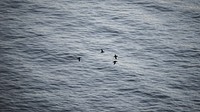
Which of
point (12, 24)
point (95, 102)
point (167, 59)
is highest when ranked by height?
point (12, 24)

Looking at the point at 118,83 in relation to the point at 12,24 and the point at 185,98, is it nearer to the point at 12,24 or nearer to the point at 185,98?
the point at 185,98

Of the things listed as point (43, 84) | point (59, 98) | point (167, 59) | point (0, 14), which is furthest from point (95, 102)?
point (0, 14)

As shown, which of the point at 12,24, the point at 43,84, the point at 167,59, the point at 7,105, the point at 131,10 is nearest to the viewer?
the point at 7,105

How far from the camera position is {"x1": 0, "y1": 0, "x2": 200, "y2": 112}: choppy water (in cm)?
6222

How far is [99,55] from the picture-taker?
75.1 m

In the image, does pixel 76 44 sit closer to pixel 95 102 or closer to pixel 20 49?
pixel 20 49

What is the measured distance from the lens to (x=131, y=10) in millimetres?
90875

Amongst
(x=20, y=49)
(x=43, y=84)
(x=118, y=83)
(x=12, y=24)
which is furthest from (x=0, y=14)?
(x=118, y=83)

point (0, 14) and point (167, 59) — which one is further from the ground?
point (0, 14)

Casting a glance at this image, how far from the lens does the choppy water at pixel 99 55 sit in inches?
2450

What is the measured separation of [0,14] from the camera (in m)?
86.7

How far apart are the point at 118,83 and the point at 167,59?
509 inches

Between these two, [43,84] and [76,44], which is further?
[76,44]

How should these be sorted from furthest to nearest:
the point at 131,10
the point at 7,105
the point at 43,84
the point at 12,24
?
1. the point at 131,10
2. the point at 12,24
3. the point at 43,84
4. the point at 7,105
